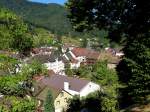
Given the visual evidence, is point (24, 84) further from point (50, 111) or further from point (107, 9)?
point (50, 111)

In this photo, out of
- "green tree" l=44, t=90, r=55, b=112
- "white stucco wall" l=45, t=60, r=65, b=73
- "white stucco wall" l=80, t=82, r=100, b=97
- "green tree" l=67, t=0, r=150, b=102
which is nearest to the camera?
"green tree" l=67, t=0, r=150, b=102

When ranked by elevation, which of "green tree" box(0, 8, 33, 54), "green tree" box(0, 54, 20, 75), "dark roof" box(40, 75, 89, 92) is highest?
"green tree" box(0, 8, 33, 54)

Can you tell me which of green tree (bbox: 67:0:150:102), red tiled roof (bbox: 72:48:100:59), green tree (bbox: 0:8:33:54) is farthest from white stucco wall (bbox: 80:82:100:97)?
red tiled roof (bbox: 72:48:100:59)

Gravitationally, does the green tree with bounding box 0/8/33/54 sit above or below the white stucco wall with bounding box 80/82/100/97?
above

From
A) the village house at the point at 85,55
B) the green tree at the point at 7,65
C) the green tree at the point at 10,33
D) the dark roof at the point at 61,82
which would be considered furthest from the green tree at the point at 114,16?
the village house at the point at 85,55

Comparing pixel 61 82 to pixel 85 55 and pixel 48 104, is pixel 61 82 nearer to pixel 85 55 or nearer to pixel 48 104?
pixel 48 104

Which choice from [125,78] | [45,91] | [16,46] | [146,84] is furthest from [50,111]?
[16,46]

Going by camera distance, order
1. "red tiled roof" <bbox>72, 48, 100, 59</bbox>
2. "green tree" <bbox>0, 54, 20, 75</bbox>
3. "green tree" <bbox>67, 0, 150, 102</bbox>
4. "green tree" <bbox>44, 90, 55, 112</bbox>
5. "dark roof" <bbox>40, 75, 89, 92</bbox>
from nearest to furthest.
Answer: "green tree" <bbox>0, 54, 20, 75</bbox> < "green tree" <bbox>67, 0, 150, 102</bbox> < "green tree" <bbox>44, 90, 55, 112</bbox> < "dark roof" <bbox>40, 75, 89, 92</bbox> < "red tiled roof" <bbox>72, 48, 100, 59</bbox>

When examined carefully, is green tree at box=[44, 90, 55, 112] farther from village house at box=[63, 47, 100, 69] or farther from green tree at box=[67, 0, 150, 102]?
village house at box=[63, 47, 100, 69]

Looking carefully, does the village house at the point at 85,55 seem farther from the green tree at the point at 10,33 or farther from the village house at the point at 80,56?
the green tree at the point at 10,33
